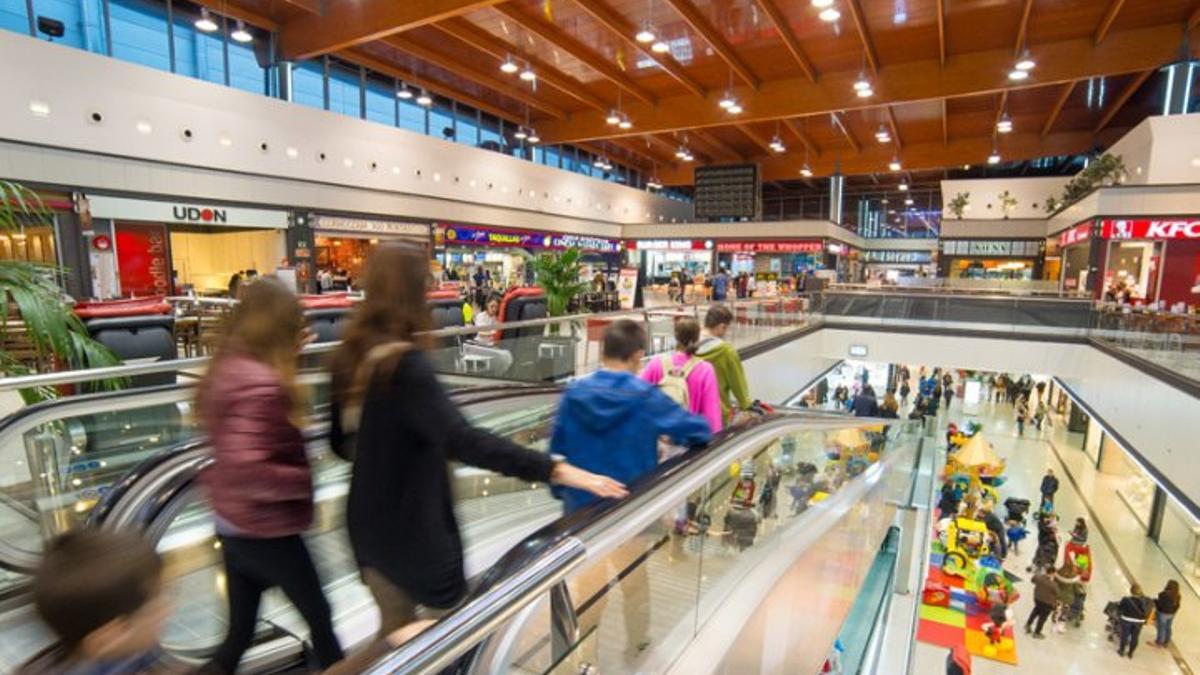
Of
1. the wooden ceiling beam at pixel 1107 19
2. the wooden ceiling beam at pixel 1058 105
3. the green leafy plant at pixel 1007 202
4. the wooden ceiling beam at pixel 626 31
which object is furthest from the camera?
the green leafy plant at pixel 1007 202

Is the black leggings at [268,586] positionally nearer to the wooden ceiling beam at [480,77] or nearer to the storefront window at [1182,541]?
the wooden ceiling beam at [480,77]

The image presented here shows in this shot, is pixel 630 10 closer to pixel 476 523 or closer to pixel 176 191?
pixel 176 191

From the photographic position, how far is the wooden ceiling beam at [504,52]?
13102mm

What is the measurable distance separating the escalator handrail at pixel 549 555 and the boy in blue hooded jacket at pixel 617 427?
125mm

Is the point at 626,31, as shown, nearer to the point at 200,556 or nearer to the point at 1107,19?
the point at 1107,19

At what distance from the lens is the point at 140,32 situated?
11.8 meters

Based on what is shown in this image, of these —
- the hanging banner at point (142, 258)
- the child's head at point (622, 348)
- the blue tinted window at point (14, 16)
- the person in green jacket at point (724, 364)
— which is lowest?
the person in green jacket at point (724, 364)

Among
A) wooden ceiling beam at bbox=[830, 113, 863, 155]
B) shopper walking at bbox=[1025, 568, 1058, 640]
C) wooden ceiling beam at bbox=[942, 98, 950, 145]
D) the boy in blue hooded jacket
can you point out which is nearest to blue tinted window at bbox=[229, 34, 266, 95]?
the boy in blue hooded jacket

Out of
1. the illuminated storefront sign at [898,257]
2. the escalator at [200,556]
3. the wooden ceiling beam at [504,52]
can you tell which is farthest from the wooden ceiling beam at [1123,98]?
the escalator at [200,556]

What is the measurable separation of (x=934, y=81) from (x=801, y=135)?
9.01 m

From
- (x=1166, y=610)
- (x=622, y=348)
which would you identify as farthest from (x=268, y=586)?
(x=1166, y=610)

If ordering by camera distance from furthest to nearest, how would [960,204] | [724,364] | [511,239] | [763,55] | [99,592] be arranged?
[960,204] < [511,239] < [763,55] < [724,364] < [99,592]

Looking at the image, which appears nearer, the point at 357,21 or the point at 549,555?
the point at 549,555

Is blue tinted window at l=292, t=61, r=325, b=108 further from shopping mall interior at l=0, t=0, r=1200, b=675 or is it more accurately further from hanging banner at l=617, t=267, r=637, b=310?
hanging banner at l=617, t=267, r=637, b=310
